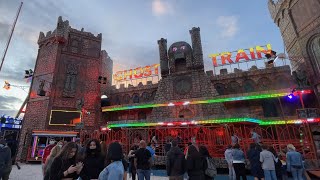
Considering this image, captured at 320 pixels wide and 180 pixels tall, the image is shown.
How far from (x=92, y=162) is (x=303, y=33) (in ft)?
80.3

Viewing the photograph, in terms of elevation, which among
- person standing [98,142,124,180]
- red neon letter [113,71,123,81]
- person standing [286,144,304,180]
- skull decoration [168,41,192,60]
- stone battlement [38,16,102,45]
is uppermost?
stone battlement [38,16,102,45]

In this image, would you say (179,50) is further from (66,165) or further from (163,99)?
(66,165)

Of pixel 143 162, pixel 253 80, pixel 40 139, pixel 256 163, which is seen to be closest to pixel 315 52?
pixel 253 80

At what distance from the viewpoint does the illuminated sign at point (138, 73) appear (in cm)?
2898

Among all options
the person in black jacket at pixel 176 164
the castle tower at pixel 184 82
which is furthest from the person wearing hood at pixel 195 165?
the castle tower at pixel 184 82

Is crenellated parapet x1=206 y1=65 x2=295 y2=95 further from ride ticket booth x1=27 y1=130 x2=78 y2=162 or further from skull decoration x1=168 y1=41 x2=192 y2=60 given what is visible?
ride ticket booth x1=27 y1=130 x2=78 y2=162

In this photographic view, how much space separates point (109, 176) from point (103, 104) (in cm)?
2473

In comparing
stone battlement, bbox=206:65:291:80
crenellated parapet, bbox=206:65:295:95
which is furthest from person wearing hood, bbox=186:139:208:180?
stone battlement, bbox=206:65:291:80

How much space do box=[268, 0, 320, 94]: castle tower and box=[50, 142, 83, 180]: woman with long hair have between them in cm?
2237

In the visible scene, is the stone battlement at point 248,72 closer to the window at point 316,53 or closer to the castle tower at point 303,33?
the castle tower at point 303,33

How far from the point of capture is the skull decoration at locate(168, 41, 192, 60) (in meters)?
24.7

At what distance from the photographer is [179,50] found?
25219mm

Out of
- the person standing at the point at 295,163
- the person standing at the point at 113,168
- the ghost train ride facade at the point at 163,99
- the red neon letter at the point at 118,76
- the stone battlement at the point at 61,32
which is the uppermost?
the stone battlement at the point at 61,32

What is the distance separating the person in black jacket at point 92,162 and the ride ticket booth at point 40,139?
18524 millimetres
